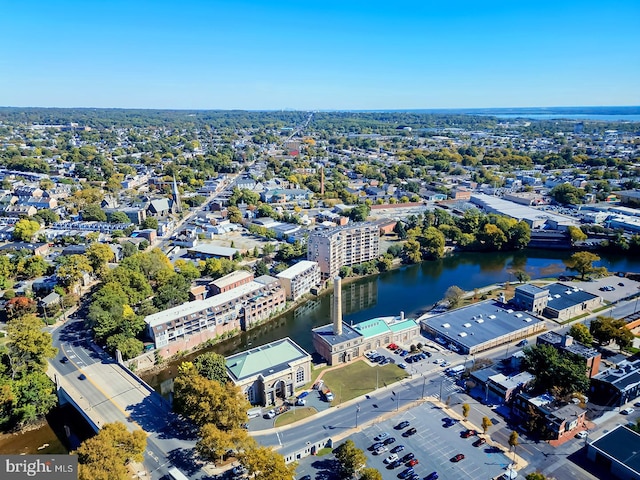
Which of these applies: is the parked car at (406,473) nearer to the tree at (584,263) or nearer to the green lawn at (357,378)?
the green lawn at (357,378)

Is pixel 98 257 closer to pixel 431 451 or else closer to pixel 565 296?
pixel 431 451

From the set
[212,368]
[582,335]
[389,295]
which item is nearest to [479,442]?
[582,335]

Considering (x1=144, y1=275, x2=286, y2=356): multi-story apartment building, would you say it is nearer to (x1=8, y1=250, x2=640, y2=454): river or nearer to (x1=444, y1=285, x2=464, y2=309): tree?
(x1=8, y1=250, x2=640, y2=454): river

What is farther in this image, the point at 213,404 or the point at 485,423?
the point at 485,423

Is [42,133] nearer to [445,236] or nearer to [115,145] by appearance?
[115,145]

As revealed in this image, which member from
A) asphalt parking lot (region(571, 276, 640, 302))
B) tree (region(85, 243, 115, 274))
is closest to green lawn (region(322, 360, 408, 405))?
asphalt parking lot (region(571, 276, 640, 302))
